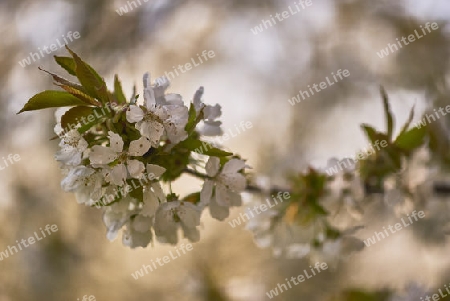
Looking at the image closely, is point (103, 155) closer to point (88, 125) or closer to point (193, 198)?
point (88, 125)

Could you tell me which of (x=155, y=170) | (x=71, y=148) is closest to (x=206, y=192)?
(x=155, y=170)

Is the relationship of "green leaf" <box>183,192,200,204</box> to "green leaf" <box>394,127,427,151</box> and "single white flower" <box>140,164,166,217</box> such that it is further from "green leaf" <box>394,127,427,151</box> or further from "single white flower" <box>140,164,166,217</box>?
"green leaf" <box>394,127,427,151</box>

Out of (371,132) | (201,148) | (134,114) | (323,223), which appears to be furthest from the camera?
(323,223)

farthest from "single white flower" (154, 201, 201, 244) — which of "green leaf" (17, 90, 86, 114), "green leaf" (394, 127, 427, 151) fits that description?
"green leaf" (394, 127, 427, 151)

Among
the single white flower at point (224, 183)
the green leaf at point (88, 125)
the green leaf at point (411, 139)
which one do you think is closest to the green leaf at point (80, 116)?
the green leaf at point (88, 125)

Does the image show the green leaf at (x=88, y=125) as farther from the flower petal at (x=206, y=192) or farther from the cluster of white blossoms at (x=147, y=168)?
the flower petal at (x=206, y=192)

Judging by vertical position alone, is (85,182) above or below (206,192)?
above
